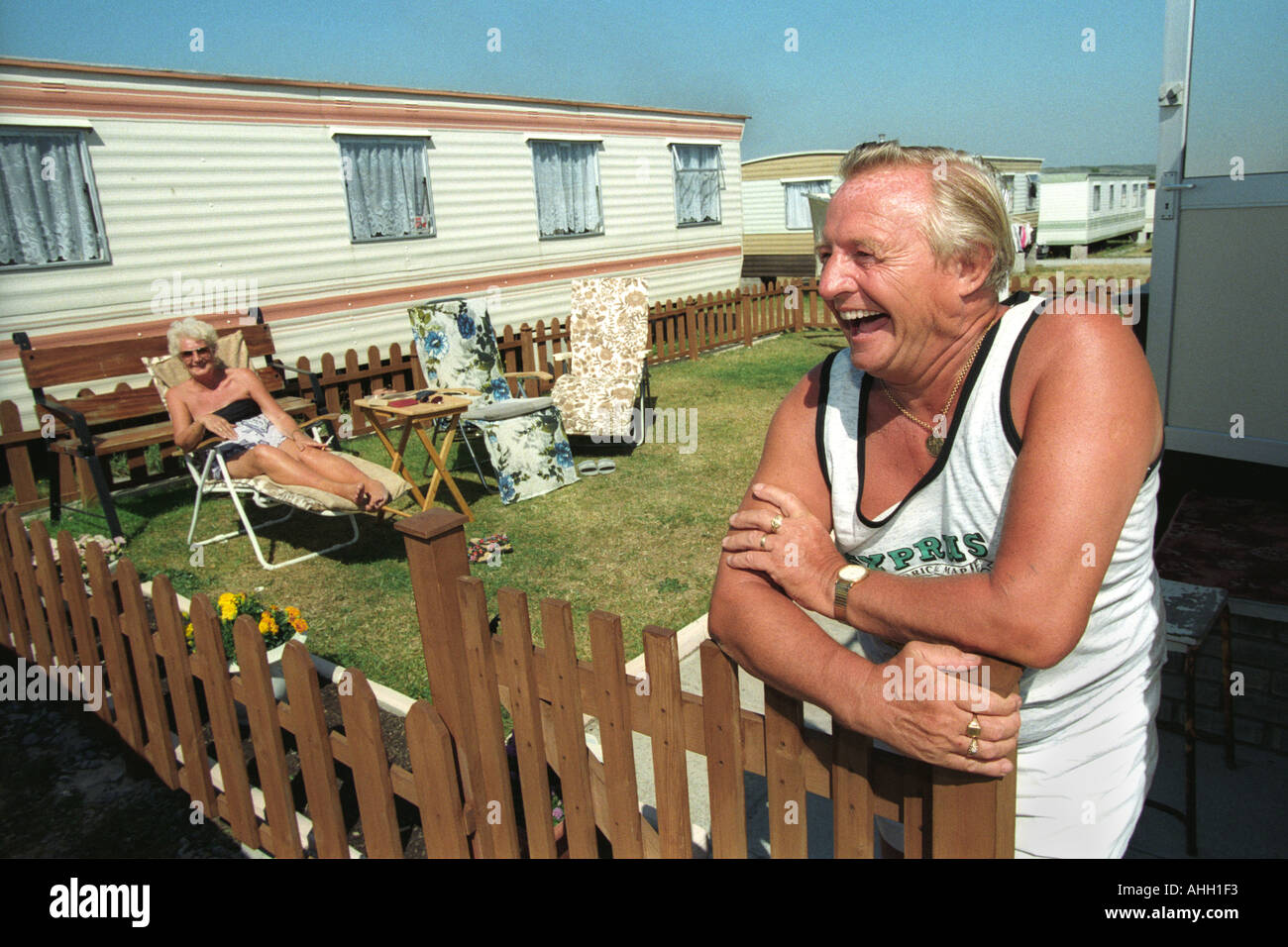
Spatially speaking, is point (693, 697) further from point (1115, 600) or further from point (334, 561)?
point (334, 561)

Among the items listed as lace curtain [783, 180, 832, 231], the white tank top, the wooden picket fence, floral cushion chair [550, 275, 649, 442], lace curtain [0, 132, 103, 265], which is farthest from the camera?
lace curtain [783, 180, 832, 231]

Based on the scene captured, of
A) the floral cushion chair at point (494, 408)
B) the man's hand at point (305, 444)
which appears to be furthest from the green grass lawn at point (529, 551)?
the man's hand at point (305, 444)

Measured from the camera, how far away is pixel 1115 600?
138 centimetres

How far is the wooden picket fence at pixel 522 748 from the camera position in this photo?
145 cm

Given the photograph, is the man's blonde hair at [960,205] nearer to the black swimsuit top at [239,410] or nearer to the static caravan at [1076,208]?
the black swimsuit top at [239,410]

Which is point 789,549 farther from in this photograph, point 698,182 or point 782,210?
point 782,210

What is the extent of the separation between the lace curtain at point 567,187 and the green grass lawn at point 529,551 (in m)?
5.99

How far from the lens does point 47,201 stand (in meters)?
8.05

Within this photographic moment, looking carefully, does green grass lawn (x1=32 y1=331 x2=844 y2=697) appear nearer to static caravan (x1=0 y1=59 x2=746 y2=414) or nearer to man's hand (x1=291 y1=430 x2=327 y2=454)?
man's hand (x1=291 y1=430 x2=327 y2=454)

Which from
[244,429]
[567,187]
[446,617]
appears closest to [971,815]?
[446,617]

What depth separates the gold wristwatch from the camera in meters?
1.37

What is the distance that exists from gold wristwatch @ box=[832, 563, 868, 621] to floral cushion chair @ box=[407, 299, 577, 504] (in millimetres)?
5406

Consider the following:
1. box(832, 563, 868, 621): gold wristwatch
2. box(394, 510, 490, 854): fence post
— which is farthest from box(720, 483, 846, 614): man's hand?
box(394, 510, 490, 854): fence post

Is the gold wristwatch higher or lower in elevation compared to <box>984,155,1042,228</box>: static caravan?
lower
